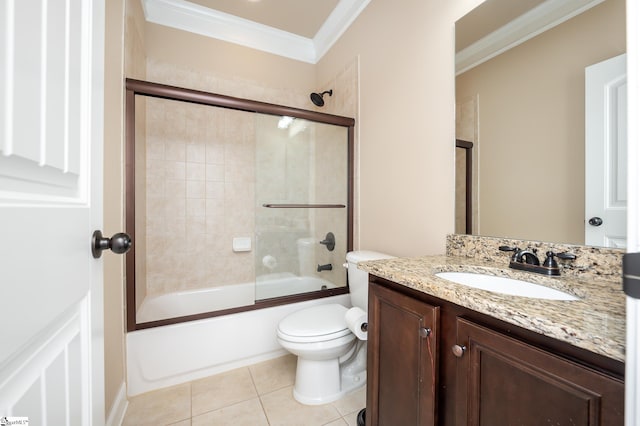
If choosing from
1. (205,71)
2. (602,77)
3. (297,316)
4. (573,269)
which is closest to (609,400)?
(573,269)

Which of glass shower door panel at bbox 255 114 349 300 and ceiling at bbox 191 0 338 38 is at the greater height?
ceiling at bbox 191 0 338 38

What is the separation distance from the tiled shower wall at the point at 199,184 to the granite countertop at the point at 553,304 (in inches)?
50.4

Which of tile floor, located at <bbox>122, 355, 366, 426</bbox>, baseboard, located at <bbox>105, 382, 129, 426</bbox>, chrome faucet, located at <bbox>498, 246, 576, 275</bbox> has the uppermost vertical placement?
chrome faucet, located at <bbox>498, 246, 576, 275</bbox>

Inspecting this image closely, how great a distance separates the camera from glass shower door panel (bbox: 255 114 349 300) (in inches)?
80.4

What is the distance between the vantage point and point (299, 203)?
2170mm

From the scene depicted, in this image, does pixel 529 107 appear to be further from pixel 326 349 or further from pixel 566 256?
pixel 326 349

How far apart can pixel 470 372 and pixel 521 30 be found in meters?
1.27

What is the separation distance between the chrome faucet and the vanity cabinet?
0.41 meters

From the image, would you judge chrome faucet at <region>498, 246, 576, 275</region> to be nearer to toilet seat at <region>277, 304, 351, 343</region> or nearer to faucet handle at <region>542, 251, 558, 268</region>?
faucet handle at <region>542, 251, 558, 268</region>

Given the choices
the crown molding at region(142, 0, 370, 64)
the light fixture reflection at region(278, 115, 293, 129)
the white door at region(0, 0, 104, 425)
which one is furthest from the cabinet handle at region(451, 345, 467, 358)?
the crown molding at region(142, 0, 370, 64)

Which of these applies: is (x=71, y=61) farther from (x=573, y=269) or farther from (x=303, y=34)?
(x=303, y=34)

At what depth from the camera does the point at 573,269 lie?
86cm

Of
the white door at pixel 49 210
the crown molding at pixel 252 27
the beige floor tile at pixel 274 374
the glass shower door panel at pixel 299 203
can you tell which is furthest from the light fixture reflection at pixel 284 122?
the beige floor tile at pixel 274 374

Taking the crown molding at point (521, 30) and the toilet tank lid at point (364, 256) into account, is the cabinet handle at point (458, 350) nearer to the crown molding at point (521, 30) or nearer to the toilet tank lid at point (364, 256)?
the toilet tank lid at point (364, 256)
